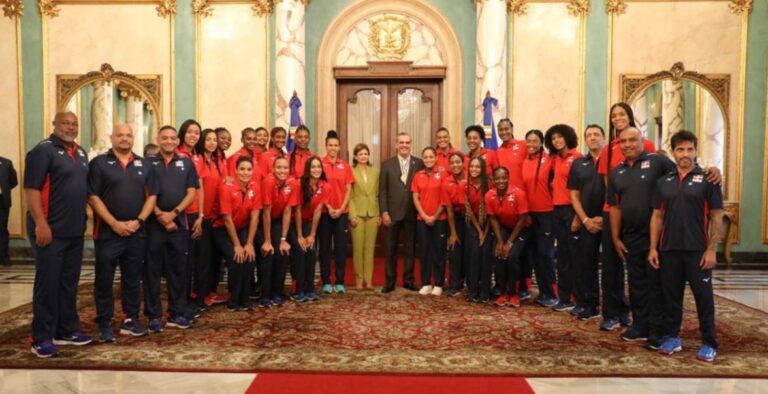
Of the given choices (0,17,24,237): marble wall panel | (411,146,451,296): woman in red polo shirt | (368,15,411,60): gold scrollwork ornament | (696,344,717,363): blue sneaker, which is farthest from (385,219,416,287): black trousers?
(0,17,24,237): marble wall panel

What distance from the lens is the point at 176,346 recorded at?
4.13 m

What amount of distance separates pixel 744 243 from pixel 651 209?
5.97 metres

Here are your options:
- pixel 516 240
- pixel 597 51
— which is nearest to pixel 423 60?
pixel 597 51

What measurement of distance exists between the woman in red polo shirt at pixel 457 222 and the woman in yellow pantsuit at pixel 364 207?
88 cm

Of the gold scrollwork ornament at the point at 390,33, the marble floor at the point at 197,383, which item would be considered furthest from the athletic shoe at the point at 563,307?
the gold scrollwork ornament at the point at 390,33

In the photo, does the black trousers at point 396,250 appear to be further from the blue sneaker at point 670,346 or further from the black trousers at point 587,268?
the blue sneaker at point 670,346

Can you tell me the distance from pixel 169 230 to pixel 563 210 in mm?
3407

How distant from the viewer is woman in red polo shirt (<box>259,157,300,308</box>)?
539 centimetres

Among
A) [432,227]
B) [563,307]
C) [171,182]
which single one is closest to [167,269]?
[171,182]

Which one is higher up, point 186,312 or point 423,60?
point 423,60

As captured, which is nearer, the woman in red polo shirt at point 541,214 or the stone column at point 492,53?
the woman in red polo shirt at point 541,214

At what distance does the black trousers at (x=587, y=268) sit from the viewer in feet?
16.0

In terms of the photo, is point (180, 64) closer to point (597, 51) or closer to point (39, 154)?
point (39, 154)

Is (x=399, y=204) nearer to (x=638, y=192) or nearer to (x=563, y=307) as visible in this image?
(x=563, y=307)
